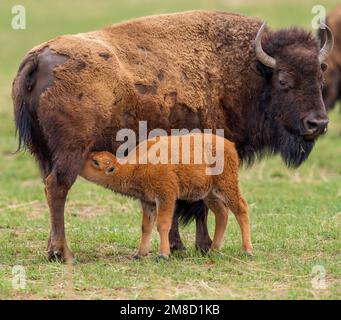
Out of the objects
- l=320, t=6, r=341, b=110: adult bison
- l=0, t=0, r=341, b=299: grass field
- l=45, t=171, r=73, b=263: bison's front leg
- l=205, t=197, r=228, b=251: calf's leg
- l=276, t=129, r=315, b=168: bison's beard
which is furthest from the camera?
l=320, t=6, r=341, b=110: adult bison

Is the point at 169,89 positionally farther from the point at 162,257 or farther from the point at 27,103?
the point at 162,257

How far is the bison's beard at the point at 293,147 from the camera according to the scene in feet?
30.0

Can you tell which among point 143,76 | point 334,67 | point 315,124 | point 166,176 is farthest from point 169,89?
point 334,67

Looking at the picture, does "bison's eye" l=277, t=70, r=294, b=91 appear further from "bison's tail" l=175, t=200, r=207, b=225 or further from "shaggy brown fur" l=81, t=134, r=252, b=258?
"bison's tail" l=175, t=200, r=207, b=225

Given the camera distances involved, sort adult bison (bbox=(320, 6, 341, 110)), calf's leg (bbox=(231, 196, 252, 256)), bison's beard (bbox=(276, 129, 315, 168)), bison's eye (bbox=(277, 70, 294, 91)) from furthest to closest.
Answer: adult bison (bbox=(320, 6, 341, 110)) < bison's beard (bbox=(276, 129, 315, 168)) < bison's eye (bbox=(277, 70, 294, 91)) < calf's leg (bbox=(231, 196, 252, 256))

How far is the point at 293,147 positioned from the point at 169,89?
1493 millimetres

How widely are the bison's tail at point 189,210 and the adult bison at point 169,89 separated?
1.2 inches

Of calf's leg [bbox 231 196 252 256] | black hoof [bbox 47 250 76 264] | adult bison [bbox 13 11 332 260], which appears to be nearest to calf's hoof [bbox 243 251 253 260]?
calf's leg [bbox 231 196 252 256]

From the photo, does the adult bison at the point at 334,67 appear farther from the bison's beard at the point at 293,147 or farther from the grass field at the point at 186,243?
the bison's beard at the point at 293,147

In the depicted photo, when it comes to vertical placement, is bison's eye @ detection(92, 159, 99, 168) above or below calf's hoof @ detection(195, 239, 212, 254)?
above

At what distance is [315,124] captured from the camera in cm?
881

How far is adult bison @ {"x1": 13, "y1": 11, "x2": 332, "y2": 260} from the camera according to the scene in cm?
806

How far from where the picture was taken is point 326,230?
30.7 ft
